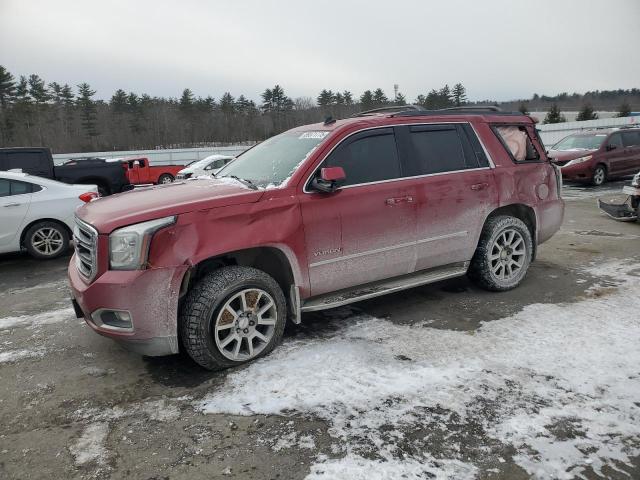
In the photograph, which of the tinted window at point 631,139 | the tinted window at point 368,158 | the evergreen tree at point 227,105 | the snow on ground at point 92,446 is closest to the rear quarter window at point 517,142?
the tinted window at point 368,158

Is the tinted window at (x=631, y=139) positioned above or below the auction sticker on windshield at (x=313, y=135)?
below

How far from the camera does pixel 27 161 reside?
1131cm

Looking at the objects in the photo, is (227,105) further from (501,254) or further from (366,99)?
(501,254)

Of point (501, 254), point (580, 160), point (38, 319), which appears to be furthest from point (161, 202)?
point (580, 160)

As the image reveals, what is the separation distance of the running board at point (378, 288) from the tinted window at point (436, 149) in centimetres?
96

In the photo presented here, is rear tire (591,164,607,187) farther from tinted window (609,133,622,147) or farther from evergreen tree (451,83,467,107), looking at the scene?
evergreen tree (451,83,467,107)

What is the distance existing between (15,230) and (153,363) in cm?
498

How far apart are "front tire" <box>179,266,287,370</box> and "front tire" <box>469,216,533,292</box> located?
89.8 inches

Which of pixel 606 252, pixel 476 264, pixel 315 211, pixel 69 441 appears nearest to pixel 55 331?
pixel 69 441

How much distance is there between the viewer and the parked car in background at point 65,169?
11195mm

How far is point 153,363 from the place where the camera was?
3.70 m

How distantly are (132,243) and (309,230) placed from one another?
4.25ft

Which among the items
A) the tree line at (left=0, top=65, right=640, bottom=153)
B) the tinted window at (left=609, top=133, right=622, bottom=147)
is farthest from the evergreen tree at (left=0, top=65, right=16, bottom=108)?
the tinted window at (left=609, top=133, right=622, bottom=147)

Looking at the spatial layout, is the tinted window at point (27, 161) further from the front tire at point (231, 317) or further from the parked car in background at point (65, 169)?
the front tire at point (231, 317)
